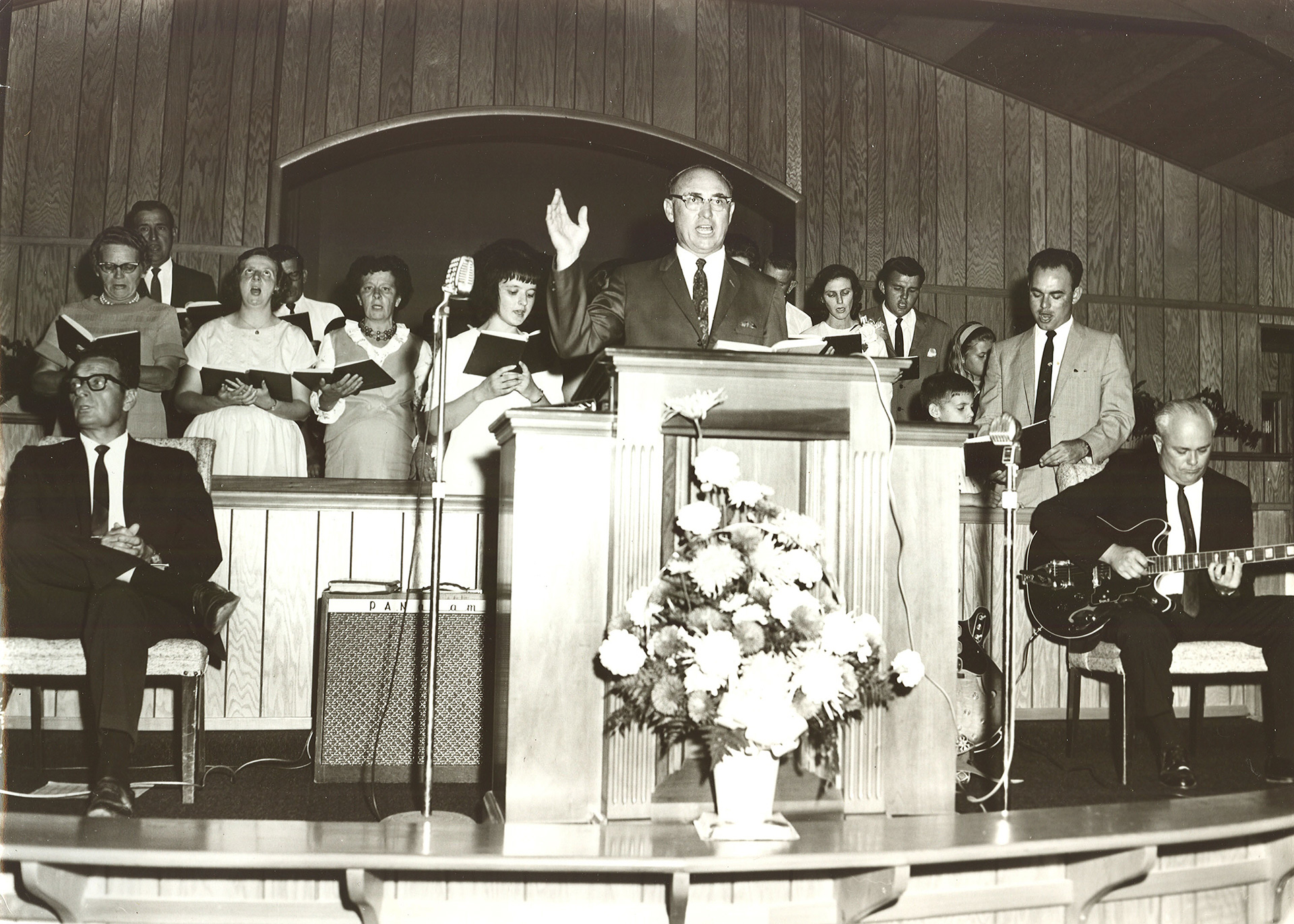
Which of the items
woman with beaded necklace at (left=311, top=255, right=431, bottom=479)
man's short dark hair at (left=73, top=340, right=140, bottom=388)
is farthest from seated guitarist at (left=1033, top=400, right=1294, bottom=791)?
man's short dark hair at (left=73, top=340, right=140, bottom=388)

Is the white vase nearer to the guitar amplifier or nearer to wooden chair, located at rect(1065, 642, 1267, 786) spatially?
the guitar amplifier

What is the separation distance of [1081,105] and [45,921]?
6.27 meters

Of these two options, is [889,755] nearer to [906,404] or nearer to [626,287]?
[626,287]

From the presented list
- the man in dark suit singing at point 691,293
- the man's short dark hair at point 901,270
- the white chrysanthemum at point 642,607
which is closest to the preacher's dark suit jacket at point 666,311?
the man in dark suit singing at point 691,293

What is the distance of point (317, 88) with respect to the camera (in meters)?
5.91

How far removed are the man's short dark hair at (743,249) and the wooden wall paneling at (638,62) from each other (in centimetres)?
138

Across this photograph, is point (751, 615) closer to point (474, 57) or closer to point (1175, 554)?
point (1175, 554)

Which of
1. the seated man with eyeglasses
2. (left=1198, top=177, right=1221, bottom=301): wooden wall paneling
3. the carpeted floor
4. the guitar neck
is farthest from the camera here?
(left=1198, top=177, right=1221, bottom=301): wooden wall paneling

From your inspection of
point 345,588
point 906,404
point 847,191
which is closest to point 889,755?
point 345,588

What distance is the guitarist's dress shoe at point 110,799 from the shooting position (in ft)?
8.71

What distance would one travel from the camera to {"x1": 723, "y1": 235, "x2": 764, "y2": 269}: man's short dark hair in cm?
496

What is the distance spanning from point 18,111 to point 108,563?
3.69 metres

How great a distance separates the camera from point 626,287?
2.94 metres

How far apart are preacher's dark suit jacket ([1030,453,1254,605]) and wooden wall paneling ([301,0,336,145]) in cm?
419
